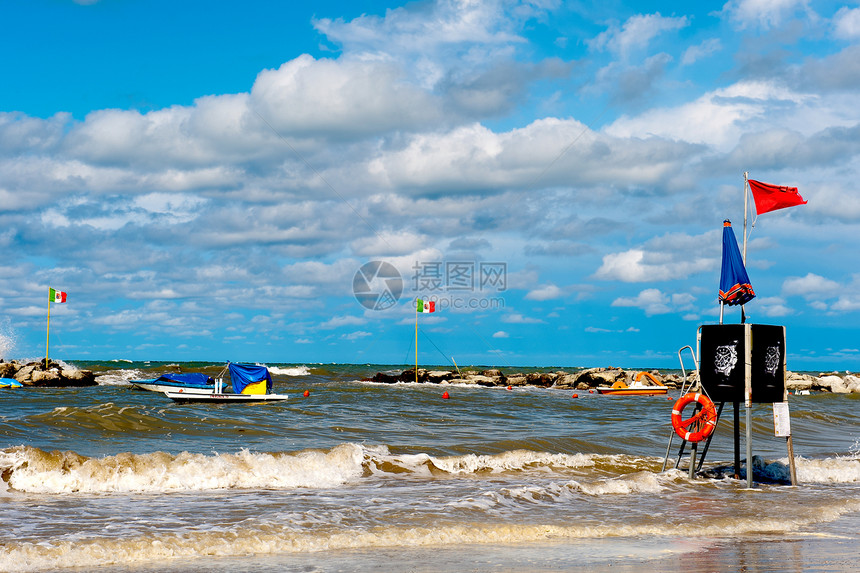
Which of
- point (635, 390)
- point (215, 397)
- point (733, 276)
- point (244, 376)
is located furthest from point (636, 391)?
point (733, 276)

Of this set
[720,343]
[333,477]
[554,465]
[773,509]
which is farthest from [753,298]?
[333,477]

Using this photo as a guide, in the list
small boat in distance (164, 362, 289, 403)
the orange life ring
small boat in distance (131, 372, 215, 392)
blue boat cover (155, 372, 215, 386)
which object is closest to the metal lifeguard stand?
the orange life ring

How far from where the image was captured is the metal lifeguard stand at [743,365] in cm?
1277

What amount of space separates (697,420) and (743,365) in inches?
54.3

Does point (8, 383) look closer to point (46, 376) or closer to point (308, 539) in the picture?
point (46, 376)

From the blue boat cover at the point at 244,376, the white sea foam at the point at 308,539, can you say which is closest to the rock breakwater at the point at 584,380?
the blue boat cover at the point at 244,376

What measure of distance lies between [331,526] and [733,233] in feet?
29.2

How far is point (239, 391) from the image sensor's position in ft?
114

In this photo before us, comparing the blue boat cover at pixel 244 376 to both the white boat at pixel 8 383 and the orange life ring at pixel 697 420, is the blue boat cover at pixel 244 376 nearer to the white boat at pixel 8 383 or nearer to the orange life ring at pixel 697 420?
the white boat at pixel 8 383

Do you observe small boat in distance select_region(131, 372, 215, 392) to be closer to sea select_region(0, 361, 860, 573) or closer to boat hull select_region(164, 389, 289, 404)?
boat hull select_region(164, 389, 289, 404)

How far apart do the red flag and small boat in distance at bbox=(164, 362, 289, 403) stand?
2536 cm

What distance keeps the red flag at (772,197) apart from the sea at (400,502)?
526cm

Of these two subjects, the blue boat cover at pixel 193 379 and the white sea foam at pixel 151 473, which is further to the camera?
the blue boat cover at pixel 193 379

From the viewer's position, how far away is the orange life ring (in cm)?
1313
